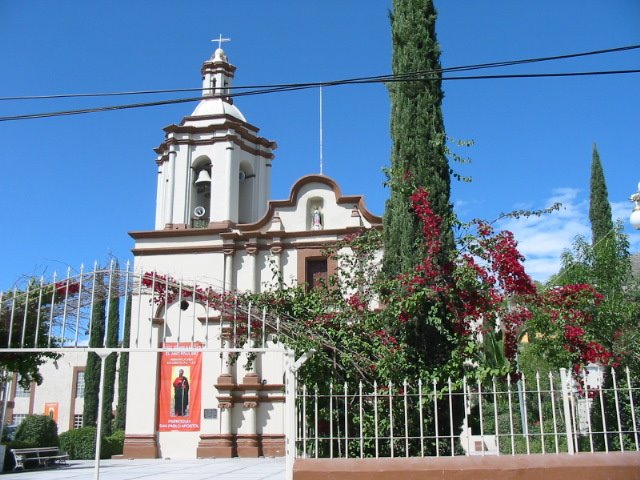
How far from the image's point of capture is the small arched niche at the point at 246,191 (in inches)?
954

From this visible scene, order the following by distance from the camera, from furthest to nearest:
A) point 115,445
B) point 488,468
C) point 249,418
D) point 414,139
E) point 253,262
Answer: point 115,445 < point 253,262 < point 249,418 < point 414,139 < point 488,468

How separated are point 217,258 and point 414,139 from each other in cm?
1282

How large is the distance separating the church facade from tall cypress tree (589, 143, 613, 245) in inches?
410

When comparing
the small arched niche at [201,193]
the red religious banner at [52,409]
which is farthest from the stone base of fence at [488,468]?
the red religious banner at [52,409]

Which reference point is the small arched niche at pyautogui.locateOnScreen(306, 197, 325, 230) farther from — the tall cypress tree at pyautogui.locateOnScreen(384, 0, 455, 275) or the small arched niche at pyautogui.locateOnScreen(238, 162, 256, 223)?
the tall cypress tree at pyautogui.locateOnScreen(384, 0, 455, 275)

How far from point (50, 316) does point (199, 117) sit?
14.8 m

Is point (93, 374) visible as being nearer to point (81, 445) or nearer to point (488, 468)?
point (81, 445)

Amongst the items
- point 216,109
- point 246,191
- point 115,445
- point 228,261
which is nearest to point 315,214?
point 228,261

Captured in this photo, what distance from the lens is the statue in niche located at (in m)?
21.9

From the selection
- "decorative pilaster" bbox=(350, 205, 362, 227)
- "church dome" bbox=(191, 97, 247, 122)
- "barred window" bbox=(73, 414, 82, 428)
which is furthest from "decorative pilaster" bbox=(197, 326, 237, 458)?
"barred window" bbox=(73, 414, 82, 428)

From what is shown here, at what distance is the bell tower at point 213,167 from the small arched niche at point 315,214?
Result: 265 cm

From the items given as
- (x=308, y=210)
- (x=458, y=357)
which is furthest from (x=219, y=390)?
(x=458, y=357)

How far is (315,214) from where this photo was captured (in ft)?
72.4

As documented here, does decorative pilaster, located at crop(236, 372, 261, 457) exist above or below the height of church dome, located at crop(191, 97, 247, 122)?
below
